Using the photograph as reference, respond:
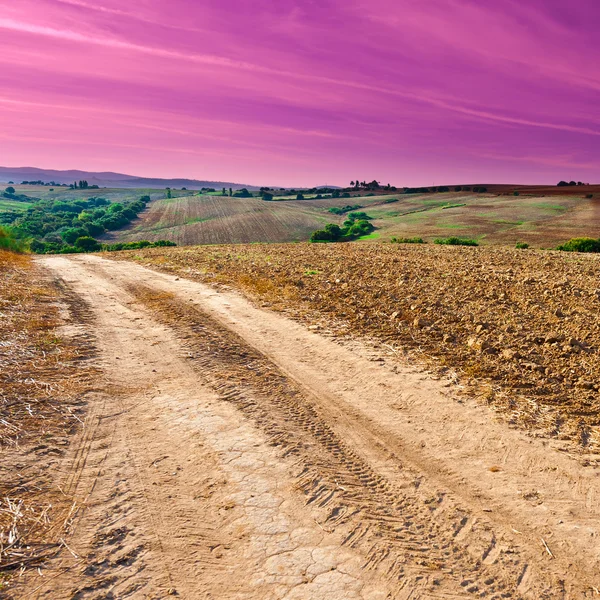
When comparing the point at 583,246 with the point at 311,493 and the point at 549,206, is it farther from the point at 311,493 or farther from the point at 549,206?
the point at 549,206

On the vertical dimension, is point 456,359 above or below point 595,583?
above

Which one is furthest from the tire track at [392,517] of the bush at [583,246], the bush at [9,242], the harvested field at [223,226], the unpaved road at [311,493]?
the harvested field at [223,226]

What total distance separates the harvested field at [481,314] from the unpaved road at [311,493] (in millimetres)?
947

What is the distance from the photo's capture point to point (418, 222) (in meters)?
73.4

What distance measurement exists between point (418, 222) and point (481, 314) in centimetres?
6676

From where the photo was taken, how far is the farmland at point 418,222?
180 feet

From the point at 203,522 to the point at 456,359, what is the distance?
19.0ft

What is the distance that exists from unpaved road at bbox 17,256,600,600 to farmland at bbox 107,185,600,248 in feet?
142

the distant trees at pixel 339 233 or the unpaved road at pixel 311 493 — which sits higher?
the distant trees at pixel 339 233

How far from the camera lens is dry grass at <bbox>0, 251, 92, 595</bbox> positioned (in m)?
3.80

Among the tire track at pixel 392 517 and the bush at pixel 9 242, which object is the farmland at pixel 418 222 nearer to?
the bush at pixel 9 242

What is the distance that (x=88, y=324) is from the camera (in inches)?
393

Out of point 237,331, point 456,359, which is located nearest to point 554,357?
point 456,359

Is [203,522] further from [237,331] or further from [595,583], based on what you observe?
[237,331]
